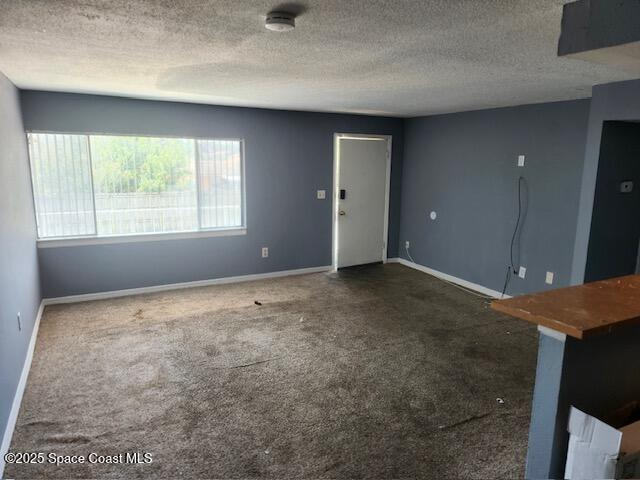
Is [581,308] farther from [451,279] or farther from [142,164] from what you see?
[142,164]

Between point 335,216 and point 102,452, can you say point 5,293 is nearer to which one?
point 102,452

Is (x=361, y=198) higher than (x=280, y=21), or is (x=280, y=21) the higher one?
(x=280, y=21)

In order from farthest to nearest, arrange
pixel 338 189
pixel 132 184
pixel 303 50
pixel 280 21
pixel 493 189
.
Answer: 1. pixel 338 189
2. pixel 493 189
3. pixel 132 184
4. pixel 303 50
5. pixel 280 21

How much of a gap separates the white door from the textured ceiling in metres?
1.96

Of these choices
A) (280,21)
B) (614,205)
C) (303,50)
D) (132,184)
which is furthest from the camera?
(132,184)

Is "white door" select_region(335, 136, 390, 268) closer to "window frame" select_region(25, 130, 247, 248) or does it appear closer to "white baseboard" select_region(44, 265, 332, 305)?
"white baseboard" select_region(44, 265, 332, 305)

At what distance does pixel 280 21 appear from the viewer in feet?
5.82

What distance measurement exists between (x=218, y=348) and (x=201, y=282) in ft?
6.15

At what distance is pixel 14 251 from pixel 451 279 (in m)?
4.74

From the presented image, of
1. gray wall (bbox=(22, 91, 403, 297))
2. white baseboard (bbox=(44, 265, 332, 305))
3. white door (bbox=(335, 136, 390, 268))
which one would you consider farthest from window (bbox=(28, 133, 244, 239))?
white door (bbox=(335, 136, 390, 268))

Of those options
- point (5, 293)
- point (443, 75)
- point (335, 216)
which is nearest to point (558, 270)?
point (443, 75)

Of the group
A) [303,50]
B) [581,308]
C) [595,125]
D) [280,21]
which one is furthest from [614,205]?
[280,21]

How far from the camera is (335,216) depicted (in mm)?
6031

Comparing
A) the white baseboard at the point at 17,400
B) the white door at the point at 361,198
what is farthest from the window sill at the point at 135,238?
the white door at the point at 361,198
